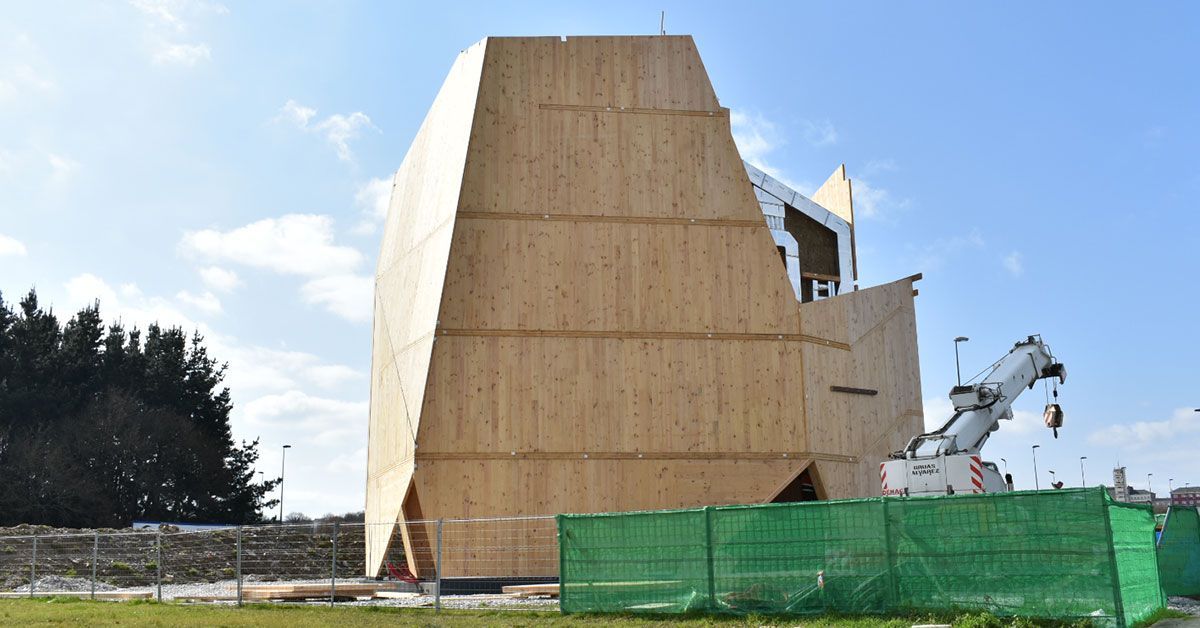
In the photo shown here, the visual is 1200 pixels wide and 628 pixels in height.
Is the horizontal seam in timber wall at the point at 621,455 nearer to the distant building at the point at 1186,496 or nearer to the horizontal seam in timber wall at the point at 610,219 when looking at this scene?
the horizontal seam in timber wall at the point at 610,219

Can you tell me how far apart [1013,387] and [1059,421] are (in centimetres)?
111

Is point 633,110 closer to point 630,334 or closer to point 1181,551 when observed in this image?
point 630,334

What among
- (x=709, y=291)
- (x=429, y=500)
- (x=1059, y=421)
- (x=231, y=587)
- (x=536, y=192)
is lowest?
(x=231, y=587)

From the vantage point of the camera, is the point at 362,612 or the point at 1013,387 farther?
the point at 1013,387

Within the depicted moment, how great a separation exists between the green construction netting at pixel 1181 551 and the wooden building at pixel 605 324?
24.0 feet

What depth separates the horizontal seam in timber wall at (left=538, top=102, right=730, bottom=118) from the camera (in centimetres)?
2295

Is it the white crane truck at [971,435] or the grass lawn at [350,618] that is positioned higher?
the white crane truck at [971,435]

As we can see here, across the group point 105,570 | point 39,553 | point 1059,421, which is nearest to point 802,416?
point 1059,421

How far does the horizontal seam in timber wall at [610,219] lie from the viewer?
72.4ft

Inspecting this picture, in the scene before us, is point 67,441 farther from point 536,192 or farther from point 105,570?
point 536,192

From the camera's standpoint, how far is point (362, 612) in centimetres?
1458

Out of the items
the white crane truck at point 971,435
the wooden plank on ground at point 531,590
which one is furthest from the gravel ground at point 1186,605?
the wooden plank on ground at point 531,590

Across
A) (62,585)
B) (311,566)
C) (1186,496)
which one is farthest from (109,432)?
(1186,496)

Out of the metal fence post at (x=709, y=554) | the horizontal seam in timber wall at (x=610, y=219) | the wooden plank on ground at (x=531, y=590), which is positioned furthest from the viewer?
the horizontal seam in timber wall at (x=610, y=219)
